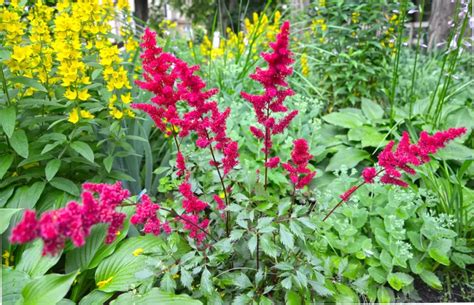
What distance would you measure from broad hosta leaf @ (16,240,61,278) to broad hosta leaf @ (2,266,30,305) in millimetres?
54

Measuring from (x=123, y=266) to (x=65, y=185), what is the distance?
1.72 feet

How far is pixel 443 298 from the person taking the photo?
1.89 metres

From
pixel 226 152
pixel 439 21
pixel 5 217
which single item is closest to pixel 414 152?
pixel 226 152

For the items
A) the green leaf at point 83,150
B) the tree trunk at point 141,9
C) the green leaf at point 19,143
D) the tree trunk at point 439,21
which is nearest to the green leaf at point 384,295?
the green leaf at point 83,150

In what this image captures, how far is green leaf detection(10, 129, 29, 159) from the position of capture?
5.74 ft

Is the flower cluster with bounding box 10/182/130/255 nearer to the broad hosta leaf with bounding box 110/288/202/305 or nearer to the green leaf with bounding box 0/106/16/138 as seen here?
the broad hosta leaf with bounding box 110/288/202/305

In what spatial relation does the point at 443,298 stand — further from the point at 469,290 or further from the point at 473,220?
the point at 473,220

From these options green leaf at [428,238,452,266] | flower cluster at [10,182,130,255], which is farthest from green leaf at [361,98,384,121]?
flower cluster at [10,182,130,255]

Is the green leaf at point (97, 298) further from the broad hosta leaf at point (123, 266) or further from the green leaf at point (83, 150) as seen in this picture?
the green leaf at point (83, 150)

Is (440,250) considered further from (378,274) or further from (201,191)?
(201,191)

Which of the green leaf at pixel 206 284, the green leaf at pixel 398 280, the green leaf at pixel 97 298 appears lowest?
the green leaf at pixel 398 280

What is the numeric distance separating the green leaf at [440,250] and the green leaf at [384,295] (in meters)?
0.25

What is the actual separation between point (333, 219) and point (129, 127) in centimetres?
126

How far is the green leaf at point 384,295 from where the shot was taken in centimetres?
175
